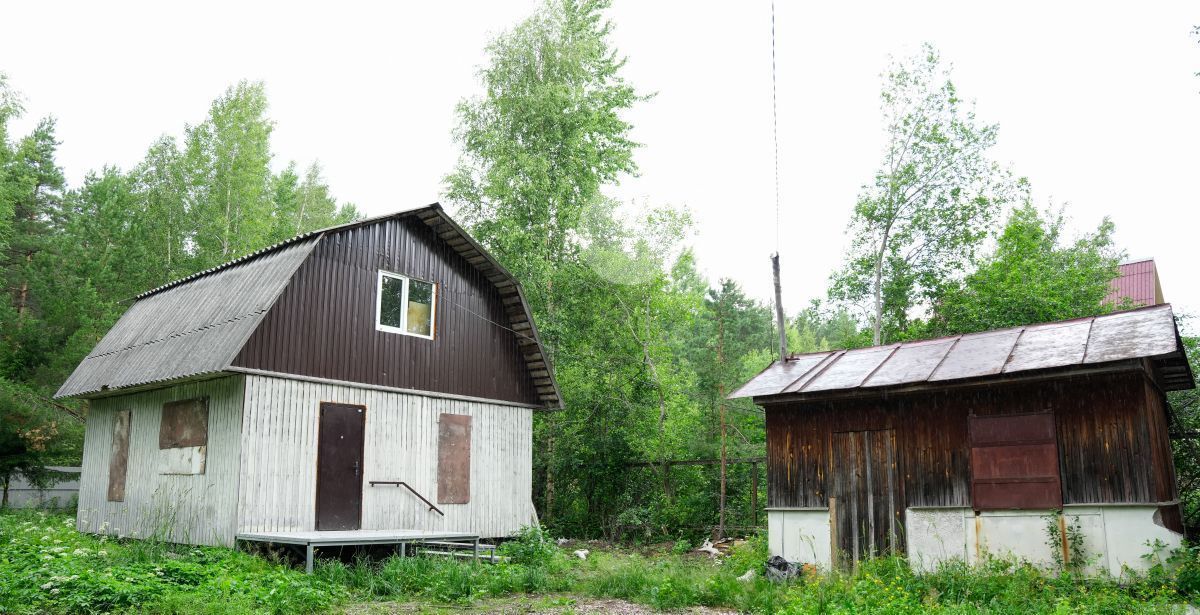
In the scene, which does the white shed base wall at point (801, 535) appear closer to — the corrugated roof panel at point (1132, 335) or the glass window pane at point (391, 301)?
the corrugated roof panel at point (1132, 335)

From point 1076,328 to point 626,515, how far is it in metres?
9.52

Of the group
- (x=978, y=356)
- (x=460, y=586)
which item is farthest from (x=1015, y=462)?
(x=460, y=586)

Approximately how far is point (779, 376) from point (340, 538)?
23.3ft

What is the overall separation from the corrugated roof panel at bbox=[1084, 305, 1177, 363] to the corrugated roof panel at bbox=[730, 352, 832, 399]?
13.6 ft

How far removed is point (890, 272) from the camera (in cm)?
2356

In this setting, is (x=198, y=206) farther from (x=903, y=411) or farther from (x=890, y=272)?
(x=903, y=411)

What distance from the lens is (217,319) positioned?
12.8 m

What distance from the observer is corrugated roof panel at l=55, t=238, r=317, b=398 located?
39.5ft

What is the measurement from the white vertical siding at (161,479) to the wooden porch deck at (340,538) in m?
0.68

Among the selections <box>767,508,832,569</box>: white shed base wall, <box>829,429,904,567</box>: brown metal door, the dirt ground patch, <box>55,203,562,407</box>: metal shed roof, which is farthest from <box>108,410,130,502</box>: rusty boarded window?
<box>829,429,904,567</box>: brown metal door

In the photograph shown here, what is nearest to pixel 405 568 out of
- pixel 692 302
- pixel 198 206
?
pixel 692 302

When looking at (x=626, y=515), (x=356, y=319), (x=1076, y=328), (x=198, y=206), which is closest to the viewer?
(x=1076, y=328)

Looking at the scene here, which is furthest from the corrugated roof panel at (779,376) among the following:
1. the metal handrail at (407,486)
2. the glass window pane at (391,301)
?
the glass window pane at (391,301)

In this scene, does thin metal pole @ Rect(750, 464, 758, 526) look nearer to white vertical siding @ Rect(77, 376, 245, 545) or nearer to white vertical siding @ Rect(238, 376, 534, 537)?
white vertical siding @ Rect(238, 376, 534, 537)
